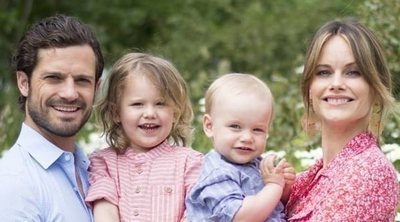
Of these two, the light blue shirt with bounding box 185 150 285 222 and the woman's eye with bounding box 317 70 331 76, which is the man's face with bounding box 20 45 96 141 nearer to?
the light blue shirt with bounding box 185 150 285 222

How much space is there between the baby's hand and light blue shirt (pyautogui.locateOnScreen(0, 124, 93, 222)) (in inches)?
30.4

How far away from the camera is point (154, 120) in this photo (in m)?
4.20

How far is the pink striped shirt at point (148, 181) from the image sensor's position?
160 inches

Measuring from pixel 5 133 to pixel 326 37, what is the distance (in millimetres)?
4993

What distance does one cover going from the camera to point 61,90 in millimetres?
4184

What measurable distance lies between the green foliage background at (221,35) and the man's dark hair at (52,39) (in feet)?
7.92

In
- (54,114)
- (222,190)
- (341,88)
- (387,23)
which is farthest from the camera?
(387,23)

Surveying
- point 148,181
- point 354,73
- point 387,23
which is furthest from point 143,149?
point 387,23

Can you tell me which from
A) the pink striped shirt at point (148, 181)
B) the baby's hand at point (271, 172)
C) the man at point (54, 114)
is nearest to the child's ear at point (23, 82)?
the man at point (54, 114)

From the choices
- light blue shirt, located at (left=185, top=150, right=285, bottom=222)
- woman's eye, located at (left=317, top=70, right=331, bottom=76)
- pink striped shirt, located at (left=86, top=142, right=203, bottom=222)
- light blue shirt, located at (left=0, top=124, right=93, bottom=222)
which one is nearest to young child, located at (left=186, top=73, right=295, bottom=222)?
light blue shirt, located at (left=185, top=150, right=285, bottom=222)

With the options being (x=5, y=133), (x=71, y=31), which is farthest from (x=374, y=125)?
(x=5, y=133)

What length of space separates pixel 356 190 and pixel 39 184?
1296mm

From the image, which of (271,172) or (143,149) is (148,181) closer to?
(143,149)

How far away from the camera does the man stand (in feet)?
13.3
